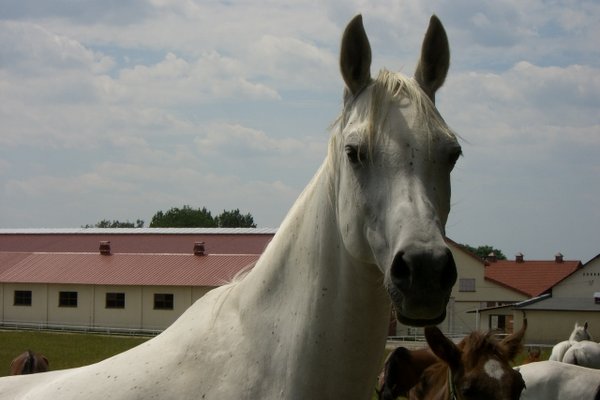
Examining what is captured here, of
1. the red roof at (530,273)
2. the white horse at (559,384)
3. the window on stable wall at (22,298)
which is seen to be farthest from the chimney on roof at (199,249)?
the white horse at (559,384)

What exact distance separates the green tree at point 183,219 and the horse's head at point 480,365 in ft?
325

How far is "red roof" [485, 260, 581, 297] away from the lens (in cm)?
6256

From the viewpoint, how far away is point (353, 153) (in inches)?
100.0

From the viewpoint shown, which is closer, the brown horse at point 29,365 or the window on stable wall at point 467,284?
the brown horse at point 29,365

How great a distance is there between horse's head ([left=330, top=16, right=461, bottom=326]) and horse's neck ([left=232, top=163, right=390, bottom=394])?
11 centimetres

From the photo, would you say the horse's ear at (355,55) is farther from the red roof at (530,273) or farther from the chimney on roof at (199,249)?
the red roof at (530,273)

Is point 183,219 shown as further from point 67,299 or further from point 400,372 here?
point 400,372

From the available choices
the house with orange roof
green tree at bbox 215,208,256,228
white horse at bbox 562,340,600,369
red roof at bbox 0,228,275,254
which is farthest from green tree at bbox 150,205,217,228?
white horse at bbox 562,340,600,369

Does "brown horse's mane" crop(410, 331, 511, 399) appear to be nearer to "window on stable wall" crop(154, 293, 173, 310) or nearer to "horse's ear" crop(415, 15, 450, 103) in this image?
"horse's ear" crop(415, 15, 450, 103)

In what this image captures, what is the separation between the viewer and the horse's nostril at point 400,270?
226cm

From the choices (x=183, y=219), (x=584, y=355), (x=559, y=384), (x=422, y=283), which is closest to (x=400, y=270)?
(x=422, y=283)

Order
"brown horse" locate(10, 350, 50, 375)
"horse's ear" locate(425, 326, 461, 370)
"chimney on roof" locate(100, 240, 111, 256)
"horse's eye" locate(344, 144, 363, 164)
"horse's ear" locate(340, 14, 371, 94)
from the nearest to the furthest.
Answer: "horse's eye" locate(344, 144, 363, 164)
"horse's ear" locate(340, 14, 371, 94)
"horse's ear" locate(425, 326, 461, 370)
"brown horse" locate(10, 350, 50, 375)
"chimney on roof" locate(100, 240, 111, 256)

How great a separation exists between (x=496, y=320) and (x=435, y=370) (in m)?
40.2

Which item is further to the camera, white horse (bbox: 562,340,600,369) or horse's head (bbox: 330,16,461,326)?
white horse (bbox: 562,340,600,369)
